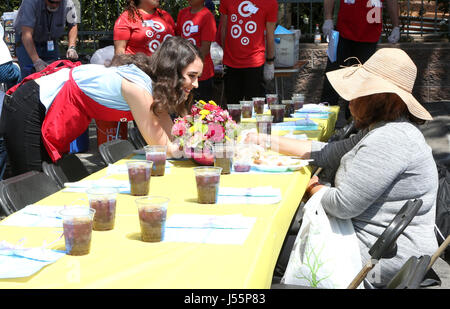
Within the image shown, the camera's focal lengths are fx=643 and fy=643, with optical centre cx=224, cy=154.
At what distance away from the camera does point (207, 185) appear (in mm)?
2605

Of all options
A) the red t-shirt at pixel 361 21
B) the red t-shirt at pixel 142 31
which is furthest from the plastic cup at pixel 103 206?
the red t-shirt at pixel 361 21

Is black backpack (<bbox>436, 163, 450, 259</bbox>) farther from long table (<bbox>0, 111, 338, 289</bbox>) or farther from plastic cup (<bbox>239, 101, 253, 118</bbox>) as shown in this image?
plastic cup (<bbox>239, 101, 253, 118</bbox>)

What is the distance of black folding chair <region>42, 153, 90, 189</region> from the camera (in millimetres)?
3363

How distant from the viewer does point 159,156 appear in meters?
3.18

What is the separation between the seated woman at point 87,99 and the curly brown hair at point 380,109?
113 cm

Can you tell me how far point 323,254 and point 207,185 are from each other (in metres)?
0.54

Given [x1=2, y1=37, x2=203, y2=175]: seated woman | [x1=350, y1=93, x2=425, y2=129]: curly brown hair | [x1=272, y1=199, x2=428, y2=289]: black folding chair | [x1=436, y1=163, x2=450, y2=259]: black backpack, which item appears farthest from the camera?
[x1=2, y1=37, x2=203, y2=175]: seated woman

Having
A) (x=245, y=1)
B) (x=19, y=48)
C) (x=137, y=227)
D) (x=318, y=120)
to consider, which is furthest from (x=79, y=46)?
(x=137, y=227)

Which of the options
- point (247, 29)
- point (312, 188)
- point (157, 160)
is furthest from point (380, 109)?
point (247, 29)

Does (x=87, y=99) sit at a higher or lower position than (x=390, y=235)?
higher

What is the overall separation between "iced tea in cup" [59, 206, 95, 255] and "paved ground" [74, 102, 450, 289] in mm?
2662

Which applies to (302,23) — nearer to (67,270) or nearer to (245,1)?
(245,1)

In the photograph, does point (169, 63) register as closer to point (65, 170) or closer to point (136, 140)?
point (65, 170)

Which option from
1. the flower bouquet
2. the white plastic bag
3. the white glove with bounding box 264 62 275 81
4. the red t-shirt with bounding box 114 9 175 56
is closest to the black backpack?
the white plastic bag
